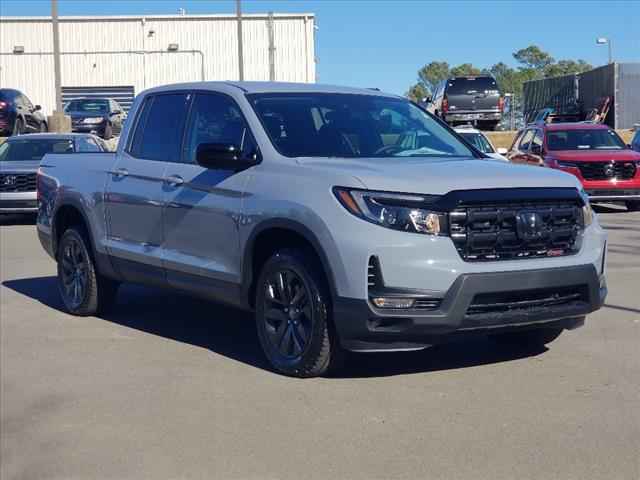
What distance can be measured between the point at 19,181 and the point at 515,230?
13239 millimetres

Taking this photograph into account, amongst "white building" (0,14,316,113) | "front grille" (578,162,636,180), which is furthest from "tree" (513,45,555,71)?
"front grille" (578,162,636,180)

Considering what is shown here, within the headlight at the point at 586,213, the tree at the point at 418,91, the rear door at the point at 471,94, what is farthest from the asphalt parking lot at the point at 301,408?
the tree at the point at 418,91

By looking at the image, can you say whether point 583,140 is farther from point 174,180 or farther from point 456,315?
point 456,315

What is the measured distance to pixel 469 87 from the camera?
123ft

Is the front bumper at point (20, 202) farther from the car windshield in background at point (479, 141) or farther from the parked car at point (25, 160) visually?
the car windshield in background at point (479, 141)

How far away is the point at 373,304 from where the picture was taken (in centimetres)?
597

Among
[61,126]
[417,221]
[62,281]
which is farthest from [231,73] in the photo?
[417,221]

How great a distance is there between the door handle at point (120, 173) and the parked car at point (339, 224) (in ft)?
0.07

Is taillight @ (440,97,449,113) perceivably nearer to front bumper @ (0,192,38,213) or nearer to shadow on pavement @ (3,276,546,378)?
front bumper @ (0,192,38,213)

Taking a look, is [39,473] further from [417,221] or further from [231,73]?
[231,73]

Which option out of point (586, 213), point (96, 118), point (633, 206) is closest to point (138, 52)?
point (96, 118)

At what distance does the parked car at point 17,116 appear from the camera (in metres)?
31.8

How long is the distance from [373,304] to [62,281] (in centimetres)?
420

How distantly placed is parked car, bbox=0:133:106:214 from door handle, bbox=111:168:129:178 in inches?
324
